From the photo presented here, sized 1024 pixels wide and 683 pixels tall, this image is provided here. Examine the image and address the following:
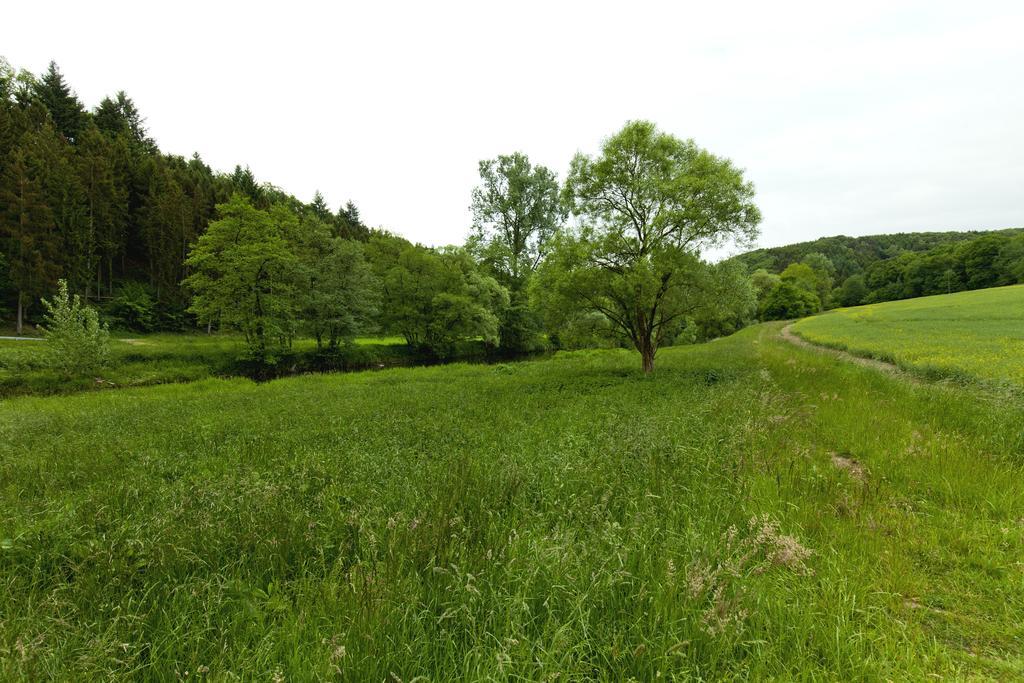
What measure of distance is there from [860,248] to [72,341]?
692 feet

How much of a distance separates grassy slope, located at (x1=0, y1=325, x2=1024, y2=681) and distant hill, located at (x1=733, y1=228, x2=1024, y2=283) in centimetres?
14752

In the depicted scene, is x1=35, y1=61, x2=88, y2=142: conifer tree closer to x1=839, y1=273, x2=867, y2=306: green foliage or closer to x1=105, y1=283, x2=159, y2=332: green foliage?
x1=105, y1=283, x2=159, y2=332: green foliage

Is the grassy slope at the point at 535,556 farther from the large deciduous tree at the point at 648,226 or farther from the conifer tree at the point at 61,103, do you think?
the conifer tree at the point at 61,103

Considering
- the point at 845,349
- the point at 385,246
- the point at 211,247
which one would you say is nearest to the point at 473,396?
the point at 845,349

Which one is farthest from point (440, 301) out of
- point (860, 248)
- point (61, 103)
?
point (860, 248)

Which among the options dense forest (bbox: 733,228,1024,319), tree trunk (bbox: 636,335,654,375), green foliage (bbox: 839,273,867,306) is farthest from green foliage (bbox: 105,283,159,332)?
green foliage (bbox: 839,273,867,306)

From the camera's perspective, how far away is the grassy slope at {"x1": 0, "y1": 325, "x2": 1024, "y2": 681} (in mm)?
2504

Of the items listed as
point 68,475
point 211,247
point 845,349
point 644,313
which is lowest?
point 845,349

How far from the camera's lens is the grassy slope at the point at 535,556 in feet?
8.21

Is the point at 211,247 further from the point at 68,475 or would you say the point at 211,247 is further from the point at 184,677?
the point at 184,677

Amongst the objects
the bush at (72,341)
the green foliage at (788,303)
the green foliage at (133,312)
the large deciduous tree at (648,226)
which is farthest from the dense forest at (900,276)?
the green foliage at (133,312)

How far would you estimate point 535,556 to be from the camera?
333 cm

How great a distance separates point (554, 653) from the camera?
Answer: 2.44m

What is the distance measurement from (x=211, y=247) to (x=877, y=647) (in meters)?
40.9
